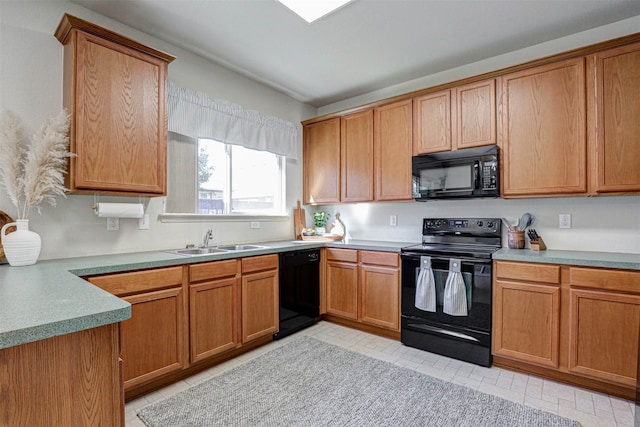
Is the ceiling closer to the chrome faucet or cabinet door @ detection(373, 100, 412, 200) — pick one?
cabinet door @ detection(373, 100, 412, 200)

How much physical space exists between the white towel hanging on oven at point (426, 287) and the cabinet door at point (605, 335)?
3.08 ft

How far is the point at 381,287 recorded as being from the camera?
3102 millimetres

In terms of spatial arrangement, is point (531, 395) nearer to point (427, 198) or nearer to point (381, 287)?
point (381, 287)

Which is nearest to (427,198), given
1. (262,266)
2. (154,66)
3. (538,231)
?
(538,231)

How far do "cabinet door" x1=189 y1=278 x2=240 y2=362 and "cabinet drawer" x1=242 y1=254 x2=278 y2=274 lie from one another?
0.46 ft

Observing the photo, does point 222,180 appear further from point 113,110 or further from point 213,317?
point 213,317

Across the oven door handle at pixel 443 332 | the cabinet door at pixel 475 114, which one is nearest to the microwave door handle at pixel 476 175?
the cabinet door at pixel 475 114

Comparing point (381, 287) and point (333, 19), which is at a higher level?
point (333, 19)

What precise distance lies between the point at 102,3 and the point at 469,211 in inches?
137

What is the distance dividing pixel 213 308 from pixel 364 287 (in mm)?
1485

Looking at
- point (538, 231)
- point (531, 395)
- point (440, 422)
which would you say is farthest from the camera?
point (538, 231)

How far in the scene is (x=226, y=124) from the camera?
317 cm

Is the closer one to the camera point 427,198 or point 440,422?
point 440,422

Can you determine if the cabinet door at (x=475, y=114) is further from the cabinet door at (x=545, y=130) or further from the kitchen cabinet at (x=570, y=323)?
the kitchen cabinet at (x=570, y=323)
